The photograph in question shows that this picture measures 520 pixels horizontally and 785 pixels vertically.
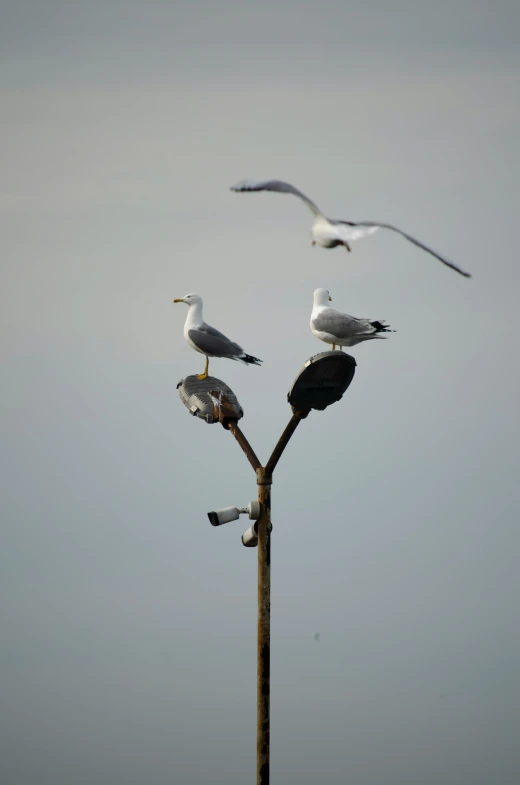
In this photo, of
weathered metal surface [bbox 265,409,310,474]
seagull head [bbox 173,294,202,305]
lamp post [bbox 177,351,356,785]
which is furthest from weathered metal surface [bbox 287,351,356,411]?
seagull head [bbox 173,294,202,305]

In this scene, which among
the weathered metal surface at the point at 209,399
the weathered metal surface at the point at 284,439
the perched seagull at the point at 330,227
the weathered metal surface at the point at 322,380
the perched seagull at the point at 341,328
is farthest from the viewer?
the perched seagull at the point at 341,328

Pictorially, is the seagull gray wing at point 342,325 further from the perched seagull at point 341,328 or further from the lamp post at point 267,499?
the lamp post at point 267,499

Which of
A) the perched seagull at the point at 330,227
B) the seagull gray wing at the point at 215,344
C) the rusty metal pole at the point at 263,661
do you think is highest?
the perched seagull at the point at 330,227

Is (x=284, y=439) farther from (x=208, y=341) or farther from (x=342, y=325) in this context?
(x=208, y=341)

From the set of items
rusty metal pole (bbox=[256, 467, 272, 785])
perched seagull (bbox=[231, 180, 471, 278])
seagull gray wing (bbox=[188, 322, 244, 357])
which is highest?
perched seagull (bbox=[231, 180, 471, 278])

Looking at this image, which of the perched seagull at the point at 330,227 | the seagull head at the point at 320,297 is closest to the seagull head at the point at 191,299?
the seagull head at the point at 320,297

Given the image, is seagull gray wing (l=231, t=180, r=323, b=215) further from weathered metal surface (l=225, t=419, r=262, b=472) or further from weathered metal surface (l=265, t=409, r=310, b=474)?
weathered metal surface (l=225, t=419, r=262, b=472)

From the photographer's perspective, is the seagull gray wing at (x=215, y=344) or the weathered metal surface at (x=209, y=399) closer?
the weathered metal surface at (x=209, y=399)

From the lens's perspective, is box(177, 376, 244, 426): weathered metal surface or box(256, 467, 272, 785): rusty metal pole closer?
box(256, 467, 272, 785): rusty metal pole

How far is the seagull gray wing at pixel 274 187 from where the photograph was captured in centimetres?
1115

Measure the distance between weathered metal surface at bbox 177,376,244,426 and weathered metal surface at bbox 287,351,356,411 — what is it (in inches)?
43.8

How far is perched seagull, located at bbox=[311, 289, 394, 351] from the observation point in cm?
1269

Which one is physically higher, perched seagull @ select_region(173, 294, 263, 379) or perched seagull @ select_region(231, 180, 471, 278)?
perched seagull @ select_region(231, 180, 471, 278)

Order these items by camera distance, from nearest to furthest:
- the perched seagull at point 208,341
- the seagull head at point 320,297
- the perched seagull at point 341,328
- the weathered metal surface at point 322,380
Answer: the weathered metal surface at point 322,380
the perched seagull at point 341,328
the seagull head at point 320,297
the perched seagull at point 208,341
